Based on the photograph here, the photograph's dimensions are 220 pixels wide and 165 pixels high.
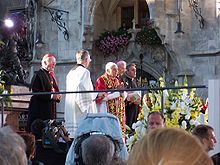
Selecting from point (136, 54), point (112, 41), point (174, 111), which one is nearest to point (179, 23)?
point (136, 54)

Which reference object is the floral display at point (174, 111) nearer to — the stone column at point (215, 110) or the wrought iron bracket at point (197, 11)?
the stone column at point (215, 110)

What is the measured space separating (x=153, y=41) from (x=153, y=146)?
13684 millimetres

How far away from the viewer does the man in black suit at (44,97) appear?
28.0ft

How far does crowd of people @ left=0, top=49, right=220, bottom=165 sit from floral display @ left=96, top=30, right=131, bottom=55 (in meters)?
6.25

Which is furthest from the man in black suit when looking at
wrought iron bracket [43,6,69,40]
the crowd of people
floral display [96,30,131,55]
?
wrought iron bracket [43,6,69,40]

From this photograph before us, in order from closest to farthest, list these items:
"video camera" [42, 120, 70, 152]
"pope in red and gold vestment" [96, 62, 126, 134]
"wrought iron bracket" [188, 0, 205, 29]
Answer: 1. "video camera" [42, 120, 70, 152]
2. "pope in red and gold vestment" [96, 62, 126, 134]
3. "wrought iron bracket" [188, 0, 205, 29]

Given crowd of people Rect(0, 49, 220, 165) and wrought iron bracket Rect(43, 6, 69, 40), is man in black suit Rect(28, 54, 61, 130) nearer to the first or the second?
crowd of people Rect(0, 49, 220, 165)

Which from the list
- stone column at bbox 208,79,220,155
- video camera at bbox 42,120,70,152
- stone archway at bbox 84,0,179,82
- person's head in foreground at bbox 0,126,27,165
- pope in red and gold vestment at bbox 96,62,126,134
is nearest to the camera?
person's head in foreground at bbox 0,126,27,165

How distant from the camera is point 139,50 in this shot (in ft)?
52.1

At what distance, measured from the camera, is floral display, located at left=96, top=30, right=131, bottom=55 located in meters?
16.1

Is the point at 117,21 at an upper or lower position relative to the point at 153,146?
upper

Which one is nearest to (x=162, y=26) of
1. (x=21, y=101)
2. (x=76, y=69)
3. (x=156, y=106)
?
(x=21, y=101)

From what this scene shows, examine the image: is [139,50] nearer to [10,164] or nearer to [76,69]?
[76,69]

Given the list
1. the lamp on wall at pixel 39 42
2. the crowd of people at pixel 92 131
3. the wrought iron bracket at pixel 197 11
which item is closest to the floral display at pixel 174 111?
the crowd of people at pixel 92 131
